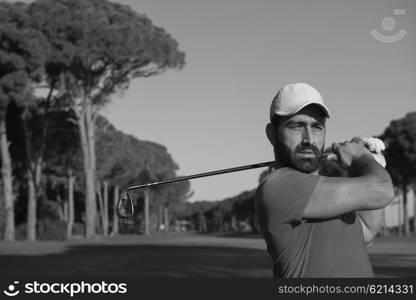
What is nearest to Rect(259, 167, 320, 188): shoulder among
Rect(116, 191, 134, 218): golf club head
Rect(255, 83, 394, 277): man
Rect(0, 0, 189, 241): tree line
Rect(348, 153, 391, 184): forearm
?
Rect(255, 83, 394, 277): man

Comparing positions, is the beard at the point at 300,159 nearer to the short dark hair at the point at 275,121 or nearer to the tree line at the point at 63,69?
the short dark hair at the point at 275,121

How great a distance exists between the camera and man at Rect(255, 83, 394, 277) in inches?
73.8

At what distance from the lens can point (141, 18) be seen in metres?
41.9

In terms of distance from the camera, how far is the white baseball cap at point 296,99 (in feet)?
6.56

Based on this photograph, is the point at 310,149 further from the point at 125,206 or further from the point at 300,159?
the point at 125,206

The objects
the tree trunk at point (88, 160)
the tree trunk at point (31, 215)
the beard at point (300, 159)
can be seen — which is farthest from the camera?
the tree trunk at point (31, 215)

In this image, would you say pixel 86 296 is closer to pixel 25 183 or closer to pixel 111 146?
pixel 25 183

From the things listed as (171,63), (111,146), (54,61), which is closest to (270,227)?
(54,61)

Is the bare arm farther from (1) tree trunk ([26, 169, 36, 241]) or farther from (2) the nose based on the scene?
(1) tree trunk ([26, 169, 36, 241])

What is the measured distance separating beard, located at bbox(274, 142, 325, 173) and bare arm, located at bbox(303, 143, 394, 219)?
0.07 m

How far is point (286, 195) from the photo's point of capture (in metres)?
1.90

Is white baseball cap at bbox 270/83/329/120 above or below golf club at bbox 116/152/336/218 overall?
above

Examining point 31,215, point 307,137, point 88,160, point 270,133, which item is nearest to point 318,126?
point 307,137

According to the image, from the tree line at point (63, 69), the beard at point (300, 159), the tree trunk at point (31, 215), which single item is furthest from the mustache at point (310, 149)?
the tree trunk at point (31, 215)
